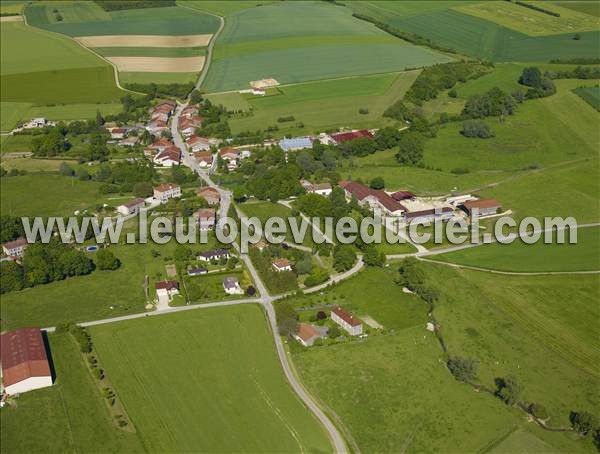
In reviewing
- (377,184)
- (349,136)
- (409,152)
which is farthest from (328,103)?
(377,184)

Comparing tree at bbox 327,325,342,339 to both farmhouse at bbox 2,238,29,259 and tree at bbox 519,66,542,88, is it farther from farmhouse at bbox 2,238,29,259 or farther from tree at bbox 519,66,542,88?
tree at bbox 519,66,542,88

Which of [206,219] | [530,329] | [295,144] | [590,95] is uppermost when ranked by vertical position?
[590,95]

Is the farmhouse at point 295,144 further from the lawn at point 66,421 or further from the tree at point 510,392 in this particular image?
the tree at point 510,392

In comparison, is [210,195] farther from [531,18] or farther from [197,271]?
[531,18]

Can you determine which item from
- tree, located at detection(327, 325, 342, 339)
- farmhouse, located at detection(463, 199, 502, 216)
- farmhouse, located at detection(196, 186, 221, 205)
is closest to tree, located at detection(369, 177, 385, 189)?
farmhouse, located at detection(463, 199, 502, 216)

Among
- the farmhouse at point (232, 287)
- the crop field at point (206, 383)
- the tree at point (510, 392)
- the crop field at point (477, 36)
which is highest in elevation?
the crop field at point (477, 36)

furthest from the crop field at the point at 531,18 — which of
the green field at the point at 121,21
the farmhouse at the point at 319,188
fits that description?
the farmhouse at the point at 319,188
